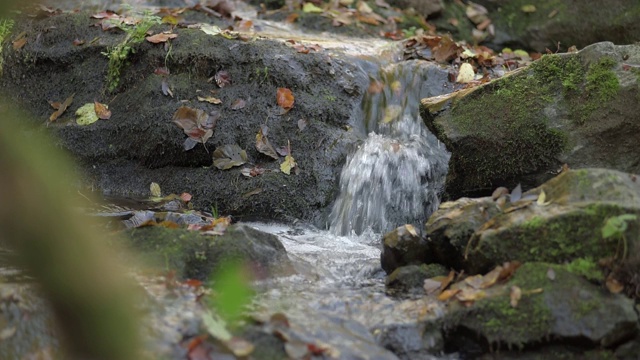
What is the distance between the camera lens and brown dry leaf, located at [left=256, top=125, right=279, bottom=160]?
583 cm

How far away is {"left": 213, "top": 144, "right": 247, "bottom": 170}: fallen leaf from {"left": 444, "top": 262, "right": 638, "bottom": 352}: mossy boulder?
2.94 m

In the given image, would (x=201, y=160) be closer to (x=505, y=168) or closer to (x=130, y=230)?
(x=130, y=230)

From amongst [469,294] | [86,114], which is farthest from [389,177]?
[86,114]

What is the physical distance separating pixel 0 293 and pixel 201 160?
9.67 ft

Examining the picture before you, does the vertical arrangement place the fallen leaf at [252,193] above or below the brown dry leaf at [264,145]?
below

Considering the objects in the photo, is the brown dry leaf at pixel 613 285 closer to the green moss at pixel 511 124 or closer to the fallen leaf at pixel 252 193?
the green moss at pixel 511 124

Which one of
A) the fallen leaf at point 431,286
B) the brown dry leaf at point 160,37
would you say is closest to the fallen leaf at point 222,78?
the brown dry leaf at point 160,37

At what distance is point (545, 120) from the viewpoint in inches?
192

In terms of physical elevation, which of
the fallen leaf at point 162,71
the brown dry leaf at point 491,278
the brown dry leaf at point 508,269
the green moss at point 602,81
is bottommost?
the brown dry leaf at point 491,278

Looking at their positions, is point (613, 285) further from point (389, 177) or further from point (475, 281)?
point (389, 177)

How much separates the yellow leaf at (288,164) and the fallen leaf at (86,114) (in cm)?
184

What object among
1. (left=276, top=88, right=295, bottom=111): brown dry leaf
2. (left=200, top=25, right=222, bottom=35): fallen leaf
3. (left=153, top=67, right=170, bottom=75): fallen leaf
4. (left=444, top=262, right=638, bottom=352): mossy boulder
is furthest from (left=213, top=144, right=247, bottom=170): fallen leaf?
(left=444, top=262, right=638, bottom=352): mossy boulder

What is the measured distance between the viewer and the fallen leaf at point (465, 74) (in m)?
6.64

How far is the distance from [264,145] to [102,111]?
1.61 m
